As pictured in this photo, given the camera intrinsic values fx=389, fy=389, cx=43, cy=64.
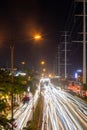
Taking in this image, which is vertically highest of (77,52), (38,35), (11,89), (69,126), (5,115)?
(77,52)

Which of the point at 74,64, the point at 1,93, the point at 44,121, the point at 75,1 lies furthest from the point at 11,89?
the point at 74,64

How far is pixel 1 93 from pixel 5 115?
492mm

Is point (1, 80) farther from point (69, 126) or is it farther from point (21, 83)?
point (69, 126)

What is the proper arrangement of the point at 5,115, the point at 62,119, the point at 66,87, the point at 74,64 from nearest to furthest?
the point at 5,115
the point at 62,119
the point at 66,87
the point at 74,64

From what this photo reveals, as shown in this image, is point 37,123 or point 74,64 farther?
point 74,64

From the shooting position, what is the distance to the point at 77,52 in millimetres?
137625

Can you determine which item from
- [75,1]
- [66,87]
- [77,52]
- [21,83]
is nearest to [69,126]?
[75,1]

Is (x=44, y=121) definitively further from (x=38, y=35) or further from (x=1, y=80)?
(x=1, y=80)

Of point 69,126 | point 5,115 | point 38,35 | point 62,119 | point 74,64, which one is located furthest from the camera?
point 74,64

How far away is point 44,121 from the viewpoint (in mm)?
→ 44562

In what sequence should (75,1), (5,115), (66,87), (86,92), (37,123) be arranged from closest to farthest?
(5,115)
(37,123)
(75,1)
(86,92)
(66,87)

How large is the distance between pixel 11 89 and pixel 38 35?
7.62 metres

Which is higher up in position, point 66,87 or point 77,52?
point 77,52

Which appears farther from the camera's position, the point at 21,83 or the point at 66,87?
the point at 66,87
